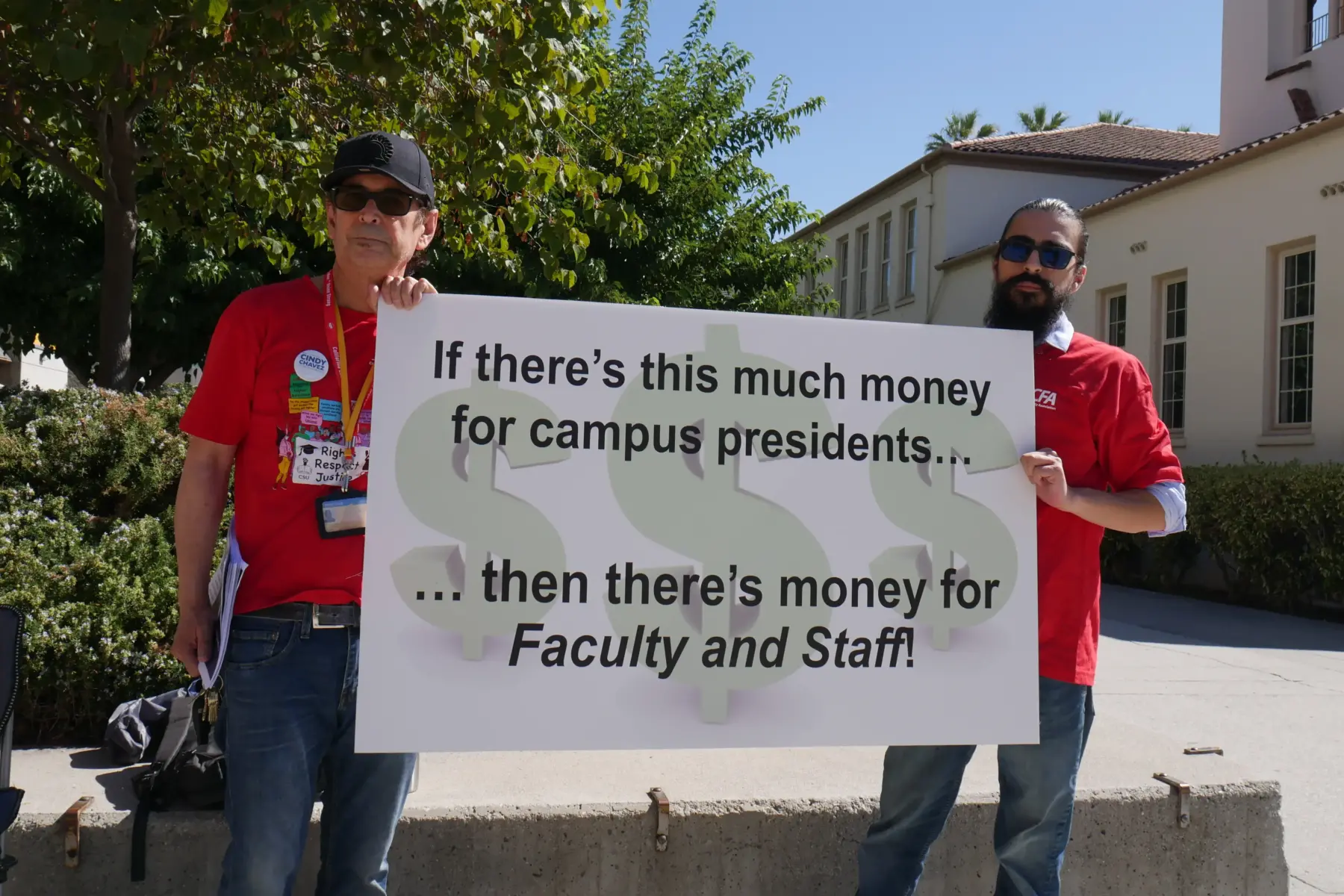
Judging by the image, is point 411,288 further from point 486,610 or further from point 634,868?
point 634,868

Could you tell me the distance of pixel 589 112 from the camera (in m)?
6.66

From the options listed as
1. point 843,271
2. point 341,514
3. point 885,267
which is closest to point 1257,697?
point 341,514

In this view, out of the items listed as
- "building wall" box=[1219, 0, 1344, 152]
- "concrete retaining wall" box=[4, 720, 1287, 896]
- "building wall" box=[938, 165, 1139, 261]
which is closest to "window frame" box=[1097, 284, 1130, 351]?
"building wall" box=[1219, 0, 1344, 152]

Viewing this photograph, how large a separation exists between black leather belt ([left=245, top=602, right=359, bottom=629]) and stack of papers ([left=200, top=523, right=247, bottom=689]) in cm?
5

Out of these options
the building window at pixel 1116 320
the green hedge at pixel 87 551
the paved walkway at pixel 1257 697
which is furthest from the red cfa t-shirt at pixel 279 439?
the building window at pixel 1116 320

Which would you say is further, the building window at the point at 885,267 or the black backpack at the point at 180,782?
the building window at the point at 885,267

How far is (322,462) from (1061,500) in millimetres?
1640

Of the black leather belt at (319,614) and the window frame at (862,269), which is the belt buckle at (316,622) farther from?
the window frame at (862,269)

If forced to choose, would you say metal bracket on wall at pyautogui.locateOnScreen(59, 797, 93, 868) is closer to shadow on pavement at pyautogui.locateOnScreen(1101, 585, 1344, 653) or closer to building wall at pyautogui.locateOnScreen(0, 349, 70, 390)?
shadow on pavement at pyautogui.locateOnScreen(1101, 585, 1344, 653)

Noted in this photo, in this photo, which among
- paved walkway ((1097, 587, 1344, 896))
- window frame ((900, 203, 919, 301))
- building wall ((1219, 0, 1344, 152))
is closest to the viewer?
paved walkway ((1097, 587, 1344, 896))

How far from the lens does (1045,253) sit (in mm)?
2740

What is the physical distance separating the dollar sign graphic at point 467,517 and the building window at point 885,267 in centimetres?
2484

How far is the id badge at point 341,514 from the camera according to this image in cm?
230

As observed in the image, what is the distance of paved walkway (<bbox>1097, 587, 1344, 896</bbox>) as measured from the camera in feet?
15.6
